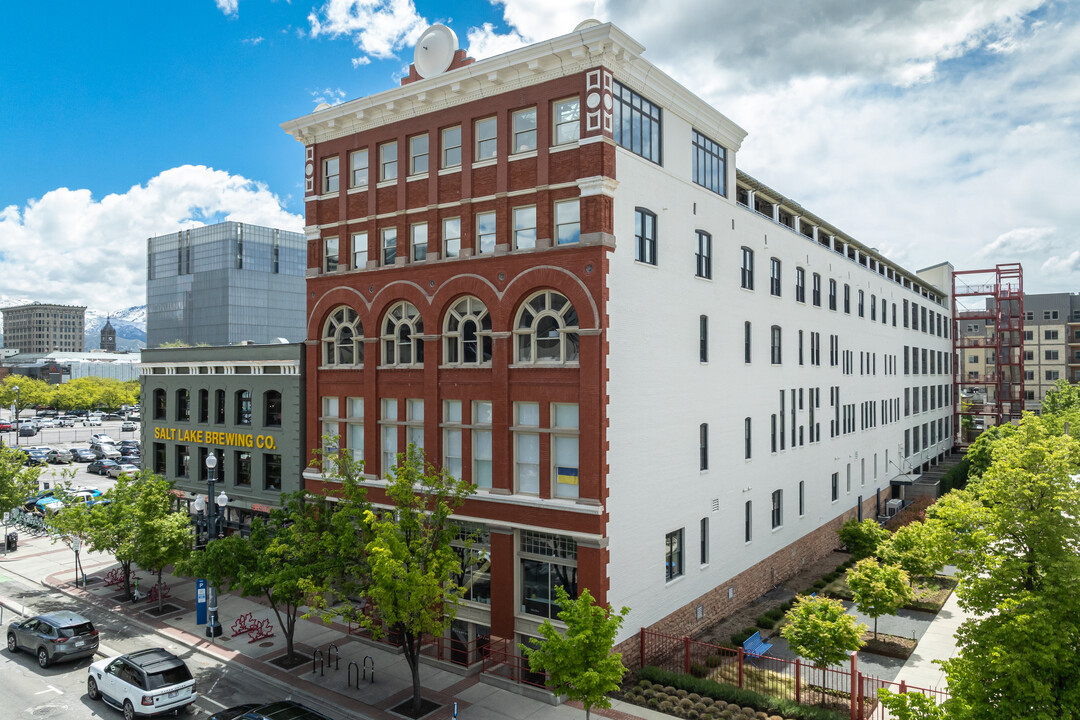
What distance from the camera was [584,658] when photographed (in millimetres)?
18125

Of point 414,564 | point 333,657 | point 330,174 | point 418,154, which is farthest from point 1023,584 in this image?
point 330,174

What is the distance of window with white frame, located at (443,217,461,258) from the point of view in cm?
2686

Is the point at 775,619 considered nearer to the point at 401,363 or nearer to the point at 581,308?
the point at 581,308

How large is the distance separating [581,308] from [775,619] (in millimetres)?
17454

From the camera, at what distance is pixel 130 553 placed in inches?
1159

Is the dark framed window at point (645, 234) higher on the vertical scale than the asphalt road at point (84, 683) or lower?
higher

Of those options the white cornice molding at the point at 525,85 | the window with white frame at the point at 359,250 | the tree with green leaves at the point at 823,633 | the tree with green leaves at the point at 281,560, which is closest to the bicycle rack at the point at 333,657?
the tree with green leaves at the point at 281,560

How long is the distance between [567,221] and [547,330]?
3.86 meters

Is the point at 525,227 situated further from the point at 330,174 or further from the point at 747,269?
the point at 747,269

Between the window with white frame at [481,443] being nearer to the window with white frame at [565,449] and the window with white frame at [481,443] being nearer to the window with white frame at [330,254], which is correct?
the window with white frame at [565,449]

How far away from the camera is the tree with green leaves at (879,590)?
26.8 metres

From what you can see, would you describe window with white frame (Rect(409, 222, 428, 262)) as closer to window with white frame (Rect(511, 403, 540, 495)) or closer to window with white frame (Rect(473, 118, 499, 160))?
window with white frame (Rect(473, 118, 499, 160))

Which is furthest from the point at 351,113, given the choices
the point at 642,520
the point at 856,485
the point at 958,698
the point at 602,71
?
the point at 856,485

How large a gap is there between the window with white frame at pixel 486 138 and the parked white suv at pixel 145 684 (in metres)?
19.9
